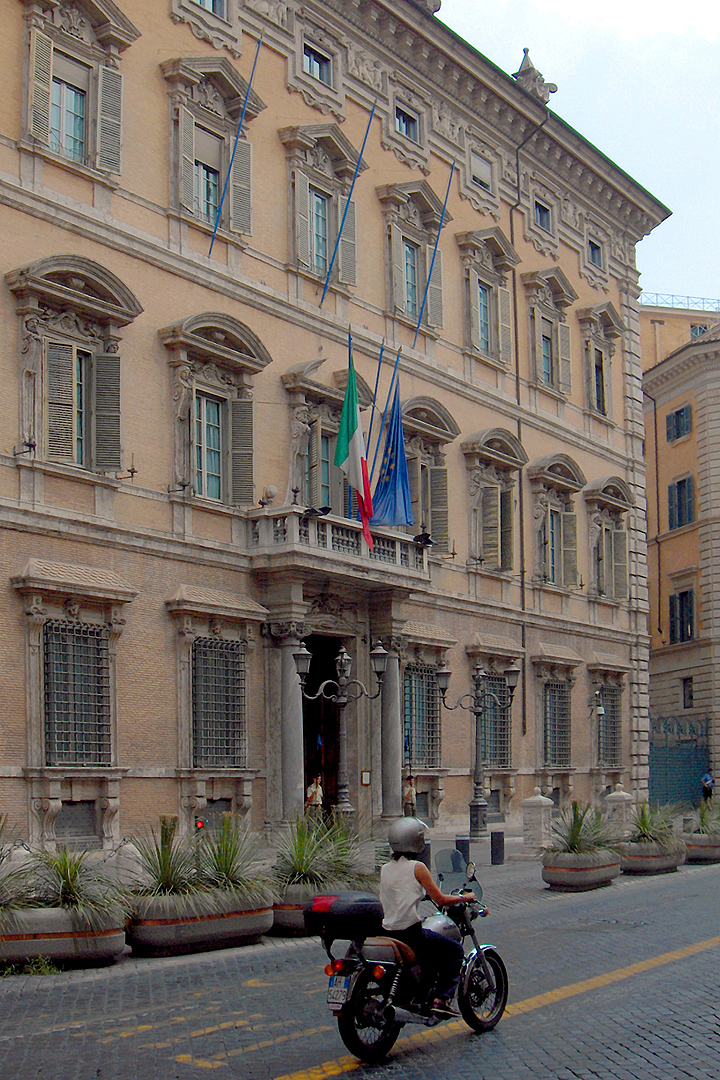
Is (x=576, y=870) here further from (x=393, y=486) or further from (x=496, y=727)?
(x=496, y=727)

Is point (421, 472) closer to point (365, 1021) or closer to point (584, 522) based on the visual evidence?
point (584, 522)

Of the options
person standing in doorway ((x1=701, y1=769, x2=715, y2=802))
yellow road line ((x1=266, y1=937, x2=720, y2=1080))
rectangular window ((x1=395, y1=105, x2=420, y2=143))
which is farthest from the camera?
person standing in doorway ((x1=701, y1=769, x2=715, y2=802))

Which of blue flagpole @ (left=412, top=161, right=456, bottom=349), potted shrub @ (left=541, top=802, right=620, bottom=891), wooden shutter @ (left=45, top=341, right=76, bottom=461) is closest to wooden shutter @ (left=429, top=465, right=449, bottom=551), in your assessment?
blue flagpole @ (left=412, top=161, right=456, bottom=349)

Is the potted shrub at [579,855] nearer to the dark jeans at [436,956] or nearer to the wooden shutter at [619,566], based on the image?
the dark jeans at [436,956]

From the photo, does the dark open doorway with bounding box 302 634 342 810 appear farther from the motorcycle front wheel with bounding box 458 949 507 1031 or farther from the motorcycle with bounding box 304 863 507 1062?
the motorcycle with bounding box 304 863 507 1062

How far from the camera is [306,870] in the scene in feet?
50.4

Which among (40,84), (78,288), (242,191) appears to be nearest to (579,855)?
(78,288)

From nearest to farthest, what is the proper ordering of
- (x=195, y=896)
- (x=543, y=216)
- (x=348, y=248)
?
1. (x=195, y=896)
2. (x=348, y=248)
3. (x=543, y=216)

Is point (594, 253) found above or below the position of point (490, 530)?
above

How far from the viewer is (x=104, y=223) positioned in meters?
22.7

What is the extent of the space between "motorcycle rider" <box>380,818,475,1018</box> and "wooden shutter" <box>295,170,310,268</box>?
19522 millimetres

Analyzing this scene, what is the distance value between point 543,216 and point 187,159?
1600 centimetres

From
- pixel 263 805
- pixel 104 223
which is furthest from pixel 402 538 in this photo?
pixel 104 223

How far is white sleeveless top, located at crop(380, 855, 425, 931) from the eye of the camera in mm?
9102
